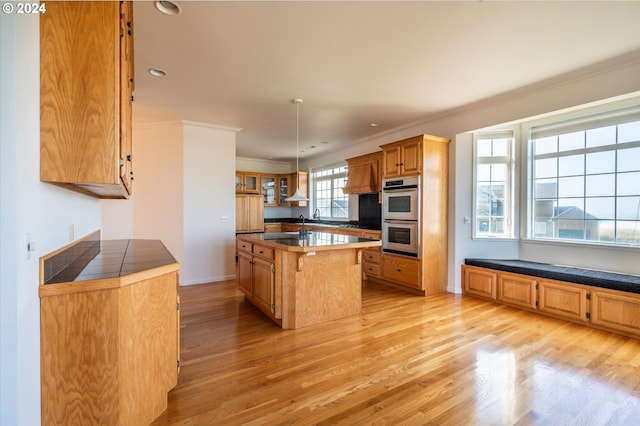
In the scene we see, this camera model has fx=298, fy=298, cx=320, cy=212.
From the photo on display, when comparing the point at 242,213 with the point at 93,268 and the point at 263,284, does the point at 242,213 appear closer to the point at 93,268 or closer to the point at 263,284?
the point at 263,284

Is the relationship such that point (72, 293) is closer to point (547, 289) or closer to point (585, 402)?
point (585, 402)

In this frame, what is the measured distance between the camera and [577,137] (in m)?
3.83

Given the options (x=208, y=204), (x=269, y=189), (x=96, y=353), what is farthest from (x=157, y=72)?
(x=269, y=189)

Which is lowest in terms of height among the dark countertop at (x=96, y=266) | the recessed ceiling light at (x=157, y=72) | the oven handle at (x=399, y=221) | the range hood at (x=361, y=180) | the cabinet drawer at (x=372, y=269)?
the cabinet drawer at (x=372, y=269)

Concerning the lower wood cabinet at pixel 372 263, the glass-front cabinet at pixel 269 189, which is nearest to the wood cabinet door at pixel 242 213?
the glass-front cabinet at pixel 269 189

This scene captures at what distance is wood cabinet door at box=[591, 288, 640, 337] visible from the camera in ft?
9.71

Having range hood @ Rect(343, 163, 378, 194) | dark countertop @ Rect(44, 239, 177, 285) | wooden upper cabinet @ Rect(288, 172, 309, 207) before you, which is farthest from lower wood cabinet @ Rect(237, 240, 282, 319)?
wooden upper cabinet @ Rect(288, 172, 309, 207)

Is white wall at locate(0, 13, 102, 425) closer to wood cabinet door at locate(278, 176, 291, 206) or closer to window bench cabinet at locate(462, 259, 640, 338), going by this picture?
window bench cabinet at locate(462, 259, 640, 338)

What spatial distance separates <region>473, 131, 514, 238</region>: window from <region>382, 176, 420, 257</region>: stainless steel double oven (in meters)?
0.93

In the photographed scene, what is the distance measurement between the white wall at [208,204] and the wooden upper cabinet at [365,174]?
245 centimetres

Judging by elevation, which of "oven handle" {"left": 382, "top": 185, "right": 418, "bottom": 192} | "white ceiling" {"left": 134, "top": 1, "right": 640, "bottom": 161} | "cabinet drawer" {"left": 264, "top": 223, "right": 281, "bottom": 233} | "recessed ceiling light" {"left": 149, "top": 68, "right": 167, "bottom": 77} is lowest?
"cabinet drawer" {"left": 264, "top": 223, "right": 281, "bottom": 233}

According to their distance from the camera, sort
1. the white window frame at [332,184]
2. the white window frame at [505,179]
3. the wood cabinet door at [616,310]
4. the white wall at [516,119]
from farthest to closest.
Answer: the white window frame at [332,184] < the white window frame at [505,179] < the white wall at [516,119] < the wood cabinet door at [616,310]

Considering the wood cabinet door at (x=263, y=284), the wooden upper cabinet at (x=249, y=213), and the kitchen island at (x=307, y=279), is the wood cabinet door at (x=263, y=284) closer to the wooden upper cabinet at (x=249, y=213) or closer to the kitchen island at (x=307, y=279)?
the kitchen island at (x=307, y=279)

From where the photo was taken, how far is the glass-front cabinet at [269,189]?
27.9 ft
